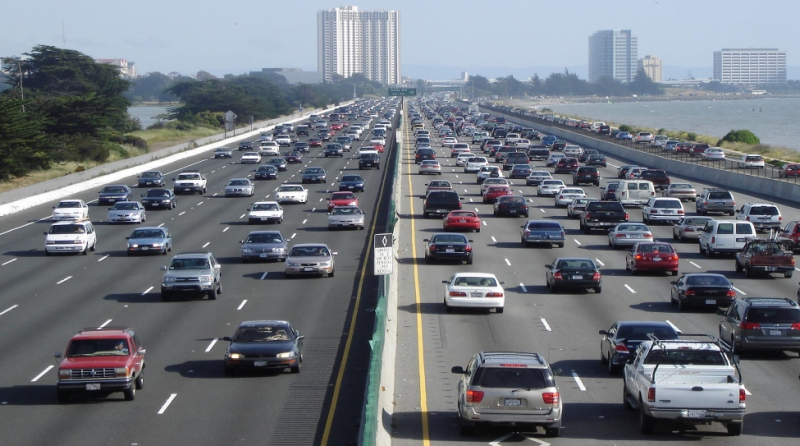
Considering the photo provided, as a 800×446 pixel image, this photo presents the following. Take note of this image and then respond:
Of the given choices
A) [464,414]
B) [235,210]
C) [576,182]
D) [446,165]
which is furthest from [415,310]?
[446,165]

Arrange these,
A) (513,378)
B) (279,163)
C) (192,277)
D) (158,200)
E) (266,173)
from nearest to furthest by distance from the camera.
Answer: (513,378), (192,277), (158,200), (266,173), (279,163)

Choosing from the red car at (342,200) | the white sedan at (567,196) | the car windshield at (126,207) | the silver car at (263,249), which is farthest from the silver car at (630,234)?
the car windshield at (126,207)

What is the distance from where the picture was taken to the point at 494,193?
205 feet

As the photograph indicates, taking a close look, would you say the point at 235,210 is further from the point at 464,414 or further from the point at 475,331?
the point at 464,414

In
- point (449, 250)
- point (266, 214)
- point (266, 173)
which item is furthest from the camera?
point (266, 173)

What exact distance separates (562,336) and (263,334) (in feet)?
26.1

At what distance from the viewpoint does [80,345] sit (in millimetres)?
21625

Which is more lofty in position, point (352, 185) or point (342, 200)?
point (352, 185)

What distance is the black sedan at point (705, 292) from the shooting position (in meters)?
30.8

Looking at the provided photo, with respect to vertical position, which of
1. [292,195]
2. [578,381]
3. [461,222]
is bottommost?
[578,381]

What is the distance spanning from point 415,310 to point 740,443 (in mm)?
14713

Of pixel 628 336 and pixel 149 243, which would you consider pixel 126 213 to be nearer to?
pixel 149 243

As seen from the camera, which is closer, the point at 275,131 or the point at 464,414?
the point at 464,414

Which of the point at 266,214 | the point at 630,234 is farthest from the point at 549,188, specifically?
the point at 630,234
